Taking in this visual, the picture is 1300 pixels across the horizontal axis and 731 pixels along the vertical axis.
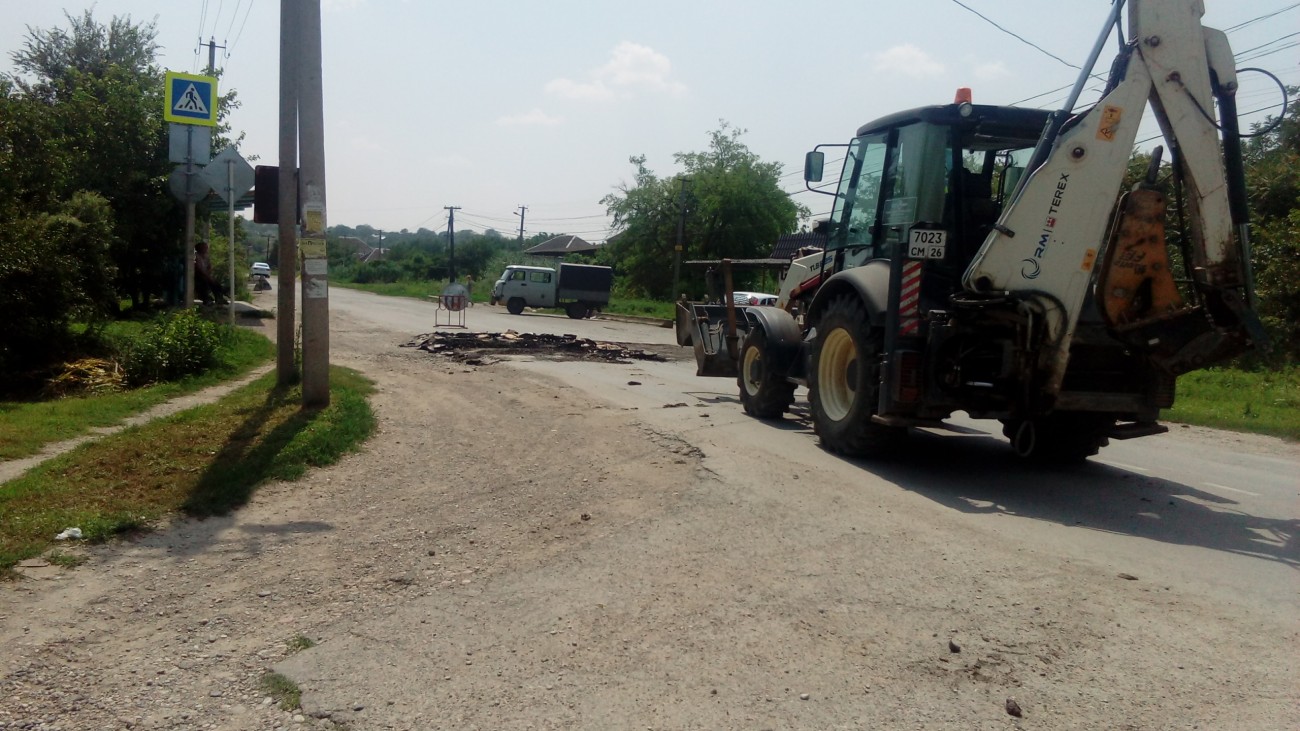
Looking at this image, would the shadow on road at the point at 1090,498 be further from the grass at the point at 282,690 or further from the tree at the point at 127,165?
the tree at the point at 127,165

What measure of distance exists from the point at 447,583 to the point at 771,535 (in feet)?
6.69

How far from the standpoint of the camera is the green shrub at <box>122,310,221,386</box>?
12766mm

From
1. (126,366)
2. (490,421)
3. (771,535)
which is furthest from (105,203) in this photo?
(771,535)

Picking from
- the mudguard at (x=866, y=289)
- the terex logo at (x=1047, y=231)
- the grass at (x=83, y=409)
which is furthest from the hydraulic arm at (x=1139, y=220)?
the grass at (x=83, y=409)

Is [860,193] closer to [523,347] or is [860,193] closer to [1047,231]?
[1047,231]

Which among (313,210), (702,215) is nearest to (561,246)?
(702,215)

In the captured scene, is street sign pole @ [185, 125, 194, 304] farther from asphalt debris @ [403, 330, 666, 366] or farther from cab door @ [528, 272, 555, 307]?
cab door @ [528, 272, 555, 307]

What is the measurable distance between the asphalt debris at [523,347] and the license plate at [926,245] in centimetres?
1064

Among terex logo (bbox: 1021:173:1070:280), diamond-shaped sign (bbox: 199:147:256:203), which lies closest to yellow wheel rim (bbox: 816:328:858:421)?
terex logo (bbox: 1021:173:1070:280)

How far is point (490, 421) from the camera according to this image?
10.6 metres

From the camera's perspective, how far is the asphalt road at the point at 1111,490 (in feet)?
18.9

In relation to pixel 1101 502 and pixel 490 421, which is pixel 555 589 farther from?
pixel 490 421

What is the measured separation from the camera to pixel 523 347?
20016 millimetres

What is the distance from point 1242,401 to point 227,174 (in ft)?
49.3
